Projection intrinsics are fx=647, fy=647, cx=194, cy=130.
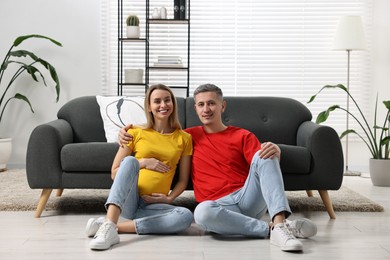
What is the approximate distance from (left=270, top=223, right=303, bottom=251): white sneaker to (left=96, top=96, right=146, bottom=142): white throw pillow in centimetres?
149

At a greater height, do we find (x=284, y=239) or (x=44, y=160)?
(x=44, y=160)

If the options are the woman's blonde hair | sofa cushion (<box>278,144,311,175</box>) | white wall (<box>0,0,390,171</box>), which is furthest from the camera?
white wall (<box>0,0,390,171</box>)

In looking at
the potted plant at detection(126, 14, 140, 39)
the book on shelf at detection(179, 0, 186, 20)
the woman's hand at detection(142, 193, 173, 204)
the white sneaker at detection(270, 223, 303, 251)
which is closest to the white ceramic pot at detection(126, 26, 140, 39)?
the potted plant at detection(126, 14, 140, 39)

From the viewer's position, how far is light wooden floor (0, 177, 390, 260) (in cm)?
276

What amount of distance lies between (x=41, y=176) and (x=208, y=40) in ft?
10.3

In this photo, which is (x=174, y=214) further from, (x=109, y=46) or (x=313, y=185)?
(x=109, y=46)

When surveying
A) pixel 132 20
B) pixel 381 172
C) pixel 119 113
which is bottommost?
pixel 381 172

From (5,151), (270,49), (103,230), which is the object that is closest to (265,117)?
(103,230)

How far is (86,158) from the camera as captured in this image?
365 centimetres

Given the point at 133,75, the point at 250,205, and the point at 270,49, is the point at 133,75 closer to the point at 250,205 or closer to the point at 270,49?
the point at 270,49

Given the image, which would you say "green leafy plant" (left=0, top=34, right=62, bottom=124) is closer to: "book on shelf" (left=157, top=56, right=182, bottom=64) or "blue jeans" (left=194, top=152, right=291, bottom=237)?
"book on shelf" (left=157, top=56, right=182, bottom=64)

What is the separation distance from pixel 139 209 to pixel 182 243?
0.35 metres

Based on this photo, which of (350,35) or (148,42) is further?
(148,42)

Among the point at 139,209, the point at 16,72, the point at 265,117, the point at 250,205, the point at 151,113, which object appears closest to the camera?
the point at 250,205
